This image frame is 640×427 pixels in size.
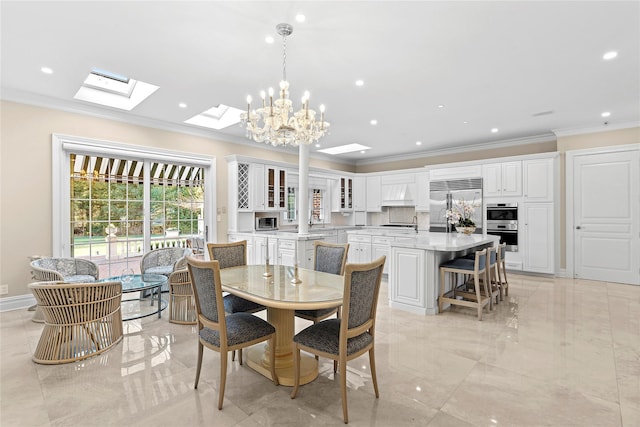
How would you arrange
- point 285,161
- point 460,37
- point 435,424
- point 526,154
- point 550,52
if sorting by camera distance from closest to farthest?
point 435,424 → point 460,37 → point 550,52 → point 526,154 → point 285,161

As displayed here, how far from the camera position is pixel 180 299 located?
363 cm

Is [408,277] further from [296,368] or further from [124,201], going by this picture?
[124,201]

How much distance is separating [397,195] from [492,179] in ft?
7.08

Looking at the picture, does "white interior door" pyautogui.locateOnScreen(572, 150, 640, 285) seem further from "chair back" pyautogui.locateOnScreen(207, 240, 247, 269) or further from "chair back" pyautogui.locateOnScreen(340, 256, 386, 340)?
"chair back" pyautogui.locateOnScreen(207, 240, 247, 269)

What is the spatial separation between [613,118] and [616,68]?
2.36 m

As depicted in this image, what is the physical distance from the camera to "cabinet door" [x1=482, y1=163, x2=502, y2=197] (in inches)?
247

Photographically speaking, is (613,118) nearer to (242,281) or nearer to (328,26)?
(328,26)

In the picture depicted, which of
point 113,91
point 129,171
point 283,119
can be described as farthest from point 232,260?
point 113,91

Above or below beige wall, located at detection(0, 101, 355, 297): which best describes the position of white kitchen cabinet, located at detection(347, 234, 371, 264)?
below

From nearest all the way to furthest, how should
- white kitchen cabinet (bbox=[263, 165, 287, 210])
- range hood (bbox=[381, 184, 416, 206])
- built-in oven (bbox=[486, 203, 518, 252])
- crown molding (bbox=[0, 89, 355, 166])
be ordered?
crown molding (bbox=[0, 89, 355, 166]), built-in oven (bbox=[486, 203, 518, 252]), white kitchen cabinet (bbox=[263, 165, 287, 210]), range hood (bbox=[381, 184, 416, 206])

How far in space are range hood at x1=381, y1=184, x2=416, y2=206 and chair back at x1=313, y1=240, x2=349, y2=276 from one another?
483 cm

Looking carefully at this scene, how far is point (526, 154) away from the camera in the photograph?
645cm

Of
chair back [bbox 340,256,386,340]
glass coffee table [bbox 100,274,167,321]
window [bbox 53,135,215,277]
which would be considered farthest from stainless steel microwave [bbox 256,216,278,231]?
chair back [bbox 340,256,386,340]

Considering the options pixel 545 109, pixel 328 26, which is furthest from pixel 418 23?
pixel 545 109
